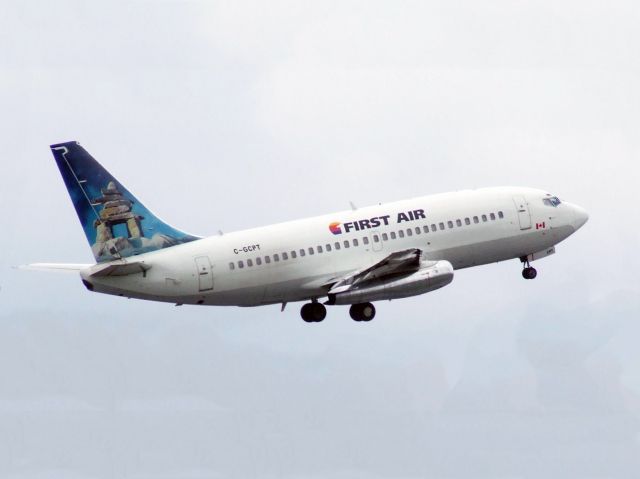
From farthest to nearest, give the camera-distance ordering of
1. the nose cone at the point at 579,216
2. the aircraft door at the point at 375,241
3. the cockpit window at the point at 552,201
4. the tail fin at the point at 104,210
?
the nose cone at the point at 579,216
the cockpit window at the point at 552,201
the aircraft door at the point at 375,241
the tail fin at the point at 104,210

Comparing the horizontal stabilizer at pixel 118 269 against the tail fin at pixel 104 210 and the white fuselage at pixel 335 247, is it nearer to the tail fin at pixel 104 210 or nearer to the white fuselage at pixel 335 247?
the white fuselage at pixel 335 247

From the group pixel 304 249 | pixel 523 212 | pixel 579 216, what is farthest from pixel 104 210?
pixel 579 216

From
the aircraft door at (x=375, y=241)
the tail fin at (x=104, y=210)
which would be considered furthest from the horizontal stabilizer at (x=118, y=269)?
the aircraft door at (x=375, y=241)

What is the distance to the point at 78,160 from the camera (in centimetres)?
9081

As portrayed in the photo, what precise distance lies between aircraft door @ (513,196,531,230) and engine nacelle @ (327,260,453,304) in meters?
7.56

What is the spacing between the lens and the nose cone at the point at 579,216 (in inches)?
4102

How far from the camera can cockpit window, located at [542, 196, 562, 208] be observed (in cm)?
10256

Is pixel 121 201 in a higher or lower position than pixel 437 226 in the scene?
higher

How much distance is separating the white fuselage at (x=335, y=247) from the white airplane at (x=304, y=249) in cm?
6

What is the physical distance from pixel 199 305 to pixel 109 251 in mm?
6228

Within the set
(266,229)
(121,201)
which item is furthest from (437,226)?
(121,201)

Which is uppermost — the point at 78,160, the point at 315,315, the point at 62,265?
the point at 78,160

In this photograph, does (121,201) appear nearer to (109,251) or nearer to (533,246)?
(109,251)

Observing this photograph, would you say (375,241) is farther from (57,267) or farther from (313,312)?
(57,267)
